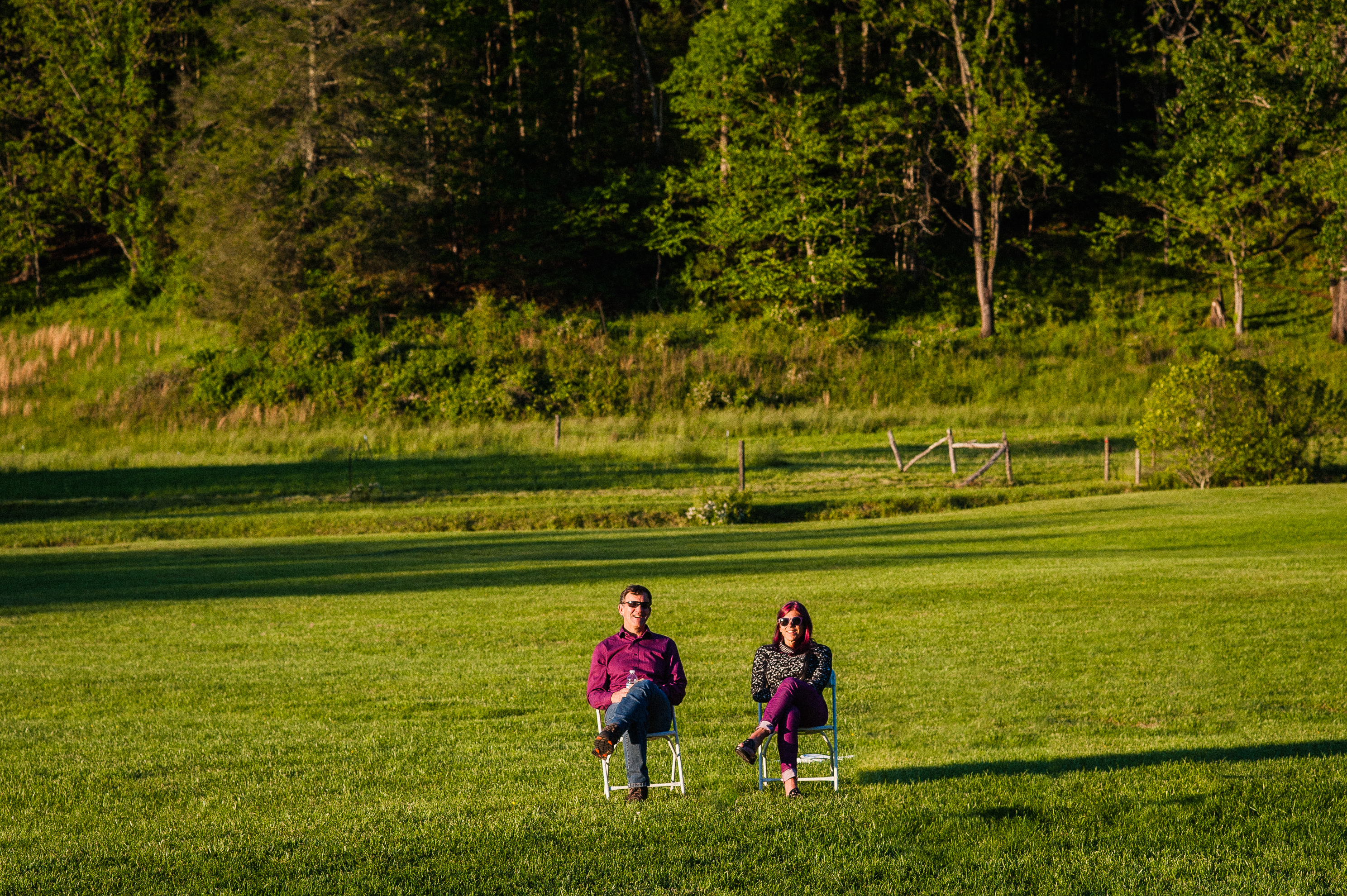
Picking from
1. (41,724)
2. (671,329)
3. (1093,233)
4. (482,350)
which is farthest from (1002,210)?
(41,724)

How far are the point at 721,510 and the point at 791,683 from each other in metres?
21.6

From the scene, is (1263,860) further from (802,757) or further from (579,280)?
(579,280)

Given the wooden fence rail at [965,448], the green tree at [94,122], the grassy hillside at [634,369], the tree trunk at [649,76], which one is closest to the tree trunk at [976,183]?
the grassy hillside at [634,369]

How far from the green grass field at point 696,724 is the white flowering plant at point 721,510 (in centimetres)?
688

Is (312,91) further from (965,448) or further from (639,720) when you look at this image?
(639,720)

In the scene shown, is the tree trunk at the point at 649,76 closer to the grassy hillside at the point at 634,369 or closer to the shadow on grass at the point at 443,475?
the grassy hillside at the point at 634,369

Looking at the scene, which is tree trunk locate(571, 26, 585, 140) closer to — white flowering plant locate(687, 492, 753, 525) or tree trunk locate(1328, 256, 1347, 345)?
tree trunk locate(1328, 256, 1347, 345)

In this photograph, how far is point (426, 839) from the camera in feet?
21.3

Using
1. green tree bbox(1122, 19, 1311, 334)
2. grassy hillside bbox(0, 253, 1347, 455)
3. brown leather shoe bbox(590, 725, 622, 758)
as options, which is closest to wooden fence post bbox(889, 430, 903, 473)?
grassy hillside bbox(0, 253, 1347, 455)

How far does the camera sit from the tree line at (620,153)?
47.7 meters

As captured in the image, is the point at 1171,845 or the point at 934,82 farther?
the point at 934,82

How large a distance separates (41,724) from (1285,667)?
11450 millimetres

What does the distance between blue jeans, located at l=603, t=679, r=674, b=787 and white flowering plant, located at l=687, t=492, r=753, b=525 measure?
69.1ft

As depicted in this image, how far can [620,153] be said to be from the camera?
5934cm
